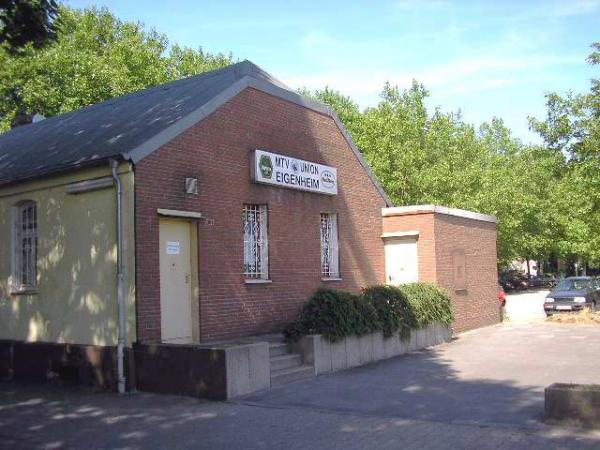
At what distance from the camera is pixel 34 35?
31.2 ft

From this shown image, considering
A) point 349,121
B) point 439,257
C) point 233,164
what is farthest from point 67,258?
point 349,121

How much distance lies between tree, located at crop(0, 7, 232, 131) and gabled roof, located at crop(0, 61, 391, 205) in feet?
40.3

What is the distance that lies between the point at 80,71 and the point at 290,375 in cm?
2373

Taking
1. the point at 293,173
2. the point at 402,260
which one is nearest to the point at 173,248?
the point at 293,173

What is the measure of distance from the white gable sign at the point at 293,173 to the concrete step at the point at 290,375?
4.12m

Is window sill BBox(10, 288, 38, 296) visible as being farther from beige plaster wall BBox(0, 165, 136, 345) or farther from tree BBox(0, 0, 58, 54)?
tree BBox(0, 0, 58, 54)

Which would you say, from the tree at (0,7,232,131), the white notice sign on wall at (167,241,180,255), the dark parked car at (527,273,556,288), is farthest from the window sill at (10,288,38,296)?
the dark parked car at (527,273,556,288)

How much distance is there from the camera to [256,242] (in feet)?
44.9

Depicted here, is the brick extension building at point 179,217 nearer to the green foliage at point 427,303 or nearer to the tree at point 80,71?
the green foliage at point 427,303

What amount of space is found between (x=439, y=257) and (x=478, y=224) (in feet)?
11.3

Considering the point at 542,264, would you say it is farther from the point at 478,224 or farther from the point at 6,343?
the point at 6,343

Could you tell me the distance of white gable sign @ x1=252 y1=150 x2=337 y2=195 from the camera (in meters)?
13.7

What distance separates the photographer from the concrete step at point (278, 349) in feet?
38.7

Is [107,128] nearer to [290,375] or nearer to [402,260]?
[290,375]
